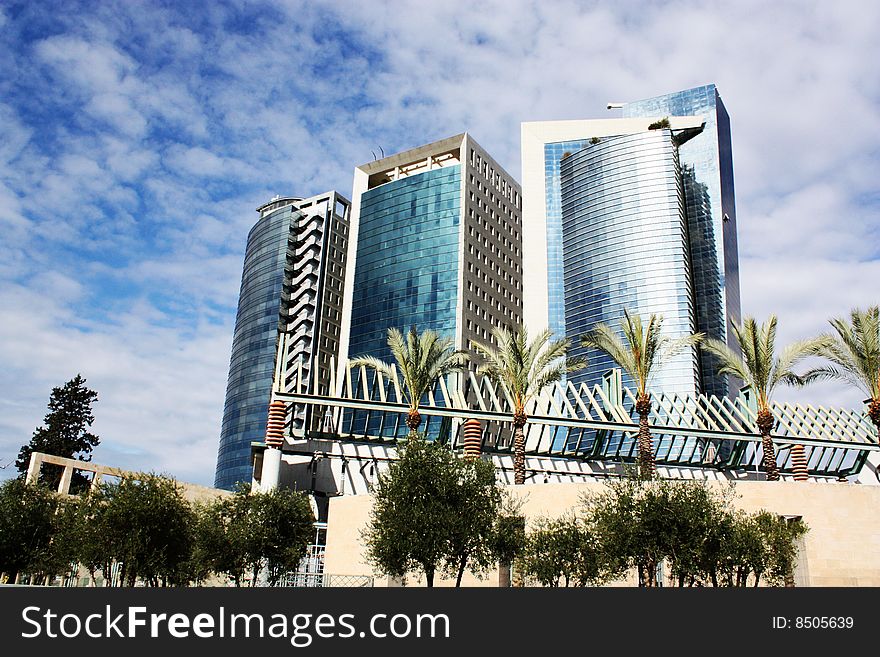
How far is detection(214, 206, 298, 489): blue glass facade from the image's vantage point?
440ft

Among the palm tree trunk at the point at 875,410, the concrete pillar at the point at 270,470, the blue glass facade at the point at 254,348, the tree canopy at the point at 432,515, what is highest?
the blue glass facade at the point at 254,348

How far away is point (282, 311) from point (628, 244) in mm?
65504

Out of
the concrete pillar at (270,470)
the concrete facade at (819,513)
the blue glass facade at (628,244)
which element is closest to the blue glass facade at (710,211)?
the blue glass facade at (628,244)

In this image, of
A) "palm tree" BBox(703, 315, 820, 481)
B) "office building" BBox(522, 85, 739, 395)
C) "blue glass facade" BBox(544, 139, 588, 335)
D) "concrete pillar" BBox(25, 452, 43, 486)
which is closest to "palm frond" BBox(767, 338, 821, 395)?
"palm tree" BBox(703, 315, 820, 481)

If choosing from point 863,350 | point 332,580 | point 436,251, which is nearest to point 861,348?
point 863,350

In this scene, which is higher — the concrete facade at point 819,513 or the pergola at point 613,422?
the pergola at point 613,422

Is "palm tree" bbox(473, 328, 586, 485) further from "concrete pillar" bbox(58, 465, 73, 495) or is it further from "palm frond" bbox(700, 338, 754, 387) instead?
"concrete pillar" bbox(58, 465, 73, 495)

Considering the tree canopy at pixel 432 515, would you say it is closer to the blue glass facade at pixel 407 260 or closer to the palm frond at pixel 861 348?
the palm frond at pixel 861 348

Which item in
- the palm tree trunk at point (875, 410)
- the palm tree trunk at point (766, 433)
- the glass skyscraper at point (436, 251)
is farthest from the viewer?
the glass skyscraper at point (436, 251)

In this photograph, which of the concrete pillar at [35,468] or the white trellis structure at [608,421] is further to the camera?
the concrete pillar at [35,468]

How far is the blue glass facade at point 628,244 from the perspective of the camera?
116m

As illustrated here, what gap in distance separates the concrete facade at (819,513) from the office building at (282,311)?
321 ft

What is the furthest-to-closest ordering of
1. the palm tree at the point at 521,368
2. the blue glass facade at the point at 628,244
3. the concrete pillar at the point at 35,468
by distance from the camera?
the blue glass facade at the point at 628,244 → the concrete pillar at the point at 35,468 → the palm tree at the point at 521,368
